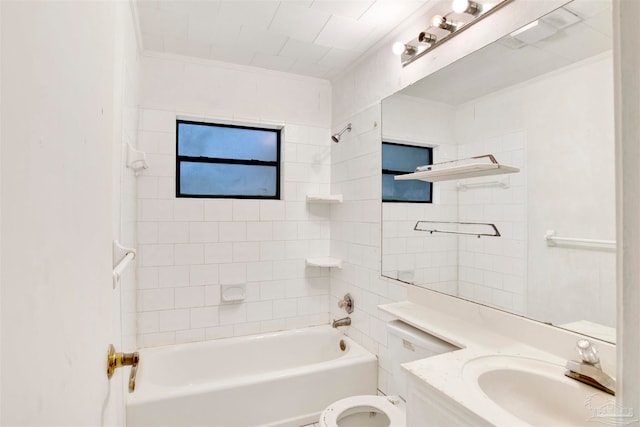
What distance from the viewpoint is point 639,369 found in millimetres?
333

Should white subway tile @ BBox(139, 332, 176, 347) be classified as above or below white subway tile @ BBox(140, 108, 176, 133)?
below

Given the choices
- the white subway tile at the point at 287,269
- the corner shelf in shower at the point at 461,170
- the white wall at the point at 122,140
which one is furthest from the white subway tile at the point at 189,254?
the corner shelf in shower at the point at 461,170

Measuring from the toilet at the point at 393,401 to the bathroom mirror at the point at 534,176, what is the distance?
12.0 inches

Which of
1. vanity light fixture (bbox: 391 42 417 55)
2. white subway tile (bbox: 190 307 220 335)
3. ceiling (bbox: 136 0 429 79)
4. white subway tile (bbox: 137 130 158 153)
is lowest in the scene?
white subway tile (bbox: 190 307 220 335)

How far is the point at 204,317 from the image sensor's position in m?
2.43

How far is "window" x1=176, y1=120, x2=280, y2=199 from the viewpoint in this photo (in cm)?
252

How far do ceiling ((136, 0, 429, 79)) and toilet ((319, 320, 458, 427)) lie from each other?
177 cm

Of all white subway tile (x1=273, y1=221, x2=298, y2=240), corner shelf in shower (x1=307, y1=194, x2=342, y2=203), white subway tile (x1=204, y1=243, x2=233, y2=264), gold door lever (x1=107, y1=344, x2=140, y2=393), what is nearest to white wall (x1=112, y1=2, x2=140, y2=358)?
gold door lever (x1=107, y1=344, x2=140, y2=393)

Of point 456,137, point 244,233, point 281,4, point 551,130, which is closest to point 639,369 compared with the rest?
point 551,130

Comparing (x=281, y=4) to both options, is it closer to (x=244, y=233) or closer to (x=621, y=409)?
(x=244, y=233)

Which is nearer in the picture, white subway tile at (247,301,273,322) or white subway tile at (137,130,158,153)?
white subway tile at (137,130,158,153)

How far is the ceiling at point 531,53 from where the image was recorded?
1.11m

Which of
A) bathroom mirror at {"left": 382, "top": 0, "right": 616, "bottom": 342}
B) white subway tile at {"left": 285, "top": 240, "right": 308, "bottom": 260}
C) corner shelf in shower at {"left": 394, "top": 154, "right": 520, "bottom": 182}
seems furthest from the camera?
white subway tile at {"left": 285, "top": 240, "right": 308, "bottom": 260}

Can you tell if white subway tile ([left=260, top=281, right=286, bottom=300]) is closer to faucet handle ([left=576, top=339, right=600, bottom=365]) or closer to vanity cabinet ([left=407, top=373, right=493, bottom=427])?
vanity cabinet ([left=407, top=373, right=493, bottom=427])
